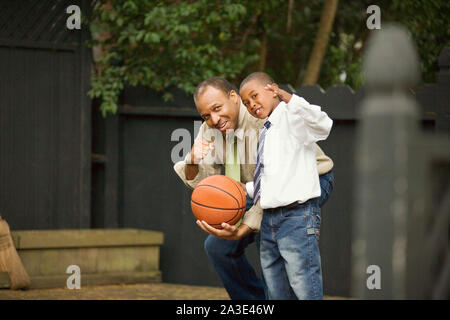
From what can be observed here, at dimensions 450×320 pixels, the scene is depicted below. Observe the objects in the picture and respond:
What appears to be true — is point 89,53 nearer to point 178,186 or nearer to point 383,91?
point 178,186

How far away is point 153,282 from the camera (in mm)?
8086

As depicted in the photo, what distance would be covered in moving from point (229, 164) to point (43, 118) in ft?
11.3

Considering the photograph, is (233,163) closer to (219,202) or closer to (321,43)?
(219,202)

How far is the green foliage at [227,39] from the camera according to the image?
8.13m

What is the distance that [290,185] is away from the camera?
457cm

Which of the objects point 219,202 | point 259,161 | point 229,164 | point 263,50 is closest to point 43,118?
point 263,50

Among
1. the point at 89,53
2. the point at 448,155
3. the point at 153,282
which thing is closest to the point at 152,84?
the point at 89,53

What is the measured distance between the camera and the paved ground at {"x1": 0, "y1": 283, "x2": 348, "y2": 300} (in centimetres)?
705

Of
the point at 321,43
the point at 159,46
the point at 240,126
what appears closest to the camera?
the point at 240,126

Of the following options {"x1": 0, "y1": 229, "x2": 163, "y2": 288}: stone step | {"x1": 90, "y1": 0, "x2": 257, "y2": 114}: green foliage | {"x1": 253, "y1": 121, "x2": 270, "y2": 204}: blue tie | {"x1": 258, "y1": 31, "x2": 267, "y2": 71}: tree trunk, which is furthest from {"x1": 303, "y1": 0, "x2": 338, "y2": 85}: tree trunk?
{"x1": 253, "y1": 121, "x2": 270, "y2": 204}: blue tie

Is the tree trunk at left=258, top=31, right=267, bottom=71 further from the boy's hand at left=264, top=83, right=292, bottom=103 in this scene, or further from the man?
the boy's hand at left=264, top=83, right=292, bottom=103

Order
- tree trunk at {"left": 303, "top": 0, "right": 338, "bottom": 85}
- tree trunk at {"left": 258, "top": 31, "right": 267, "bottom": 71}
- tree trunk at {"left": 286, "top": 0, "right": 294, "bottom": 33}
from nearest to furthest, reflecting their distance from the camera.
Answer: tree trunk at {"left": 303, "top": 0, "right": 338, "bottom": 85} < tree trunk at {"left": 286, "top": 0, "right": 294, "bottom": 33} < tree trunk at {"left": 258, "top": 31, "right": 267, "bottom": 71}

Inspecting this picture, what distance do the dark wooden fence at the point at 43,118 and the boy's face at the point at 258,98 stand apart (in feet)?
13.2

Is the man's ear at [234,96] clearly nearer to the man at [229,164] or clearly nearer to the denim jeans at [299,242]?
the man at [229,164]
